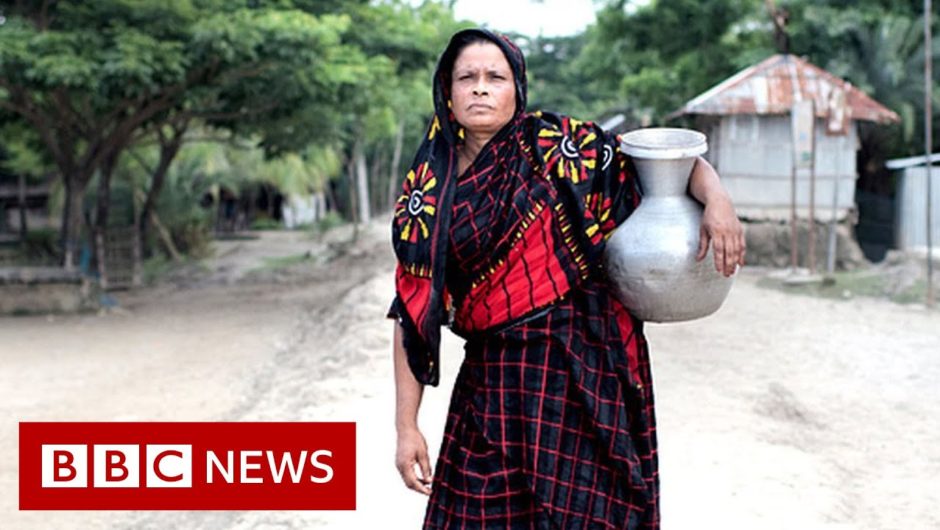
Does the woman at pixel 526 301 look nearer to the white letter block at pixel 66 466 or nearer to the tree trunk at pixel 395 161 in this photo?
the white letter block at pixel 66 466

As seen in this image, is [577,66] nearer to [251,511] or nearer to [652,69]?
[652,69]

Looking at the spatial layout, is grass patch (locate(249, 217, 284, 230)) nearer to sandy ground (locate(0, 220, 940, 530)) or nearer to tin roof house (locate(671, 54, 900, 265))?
sandy ground (locate(0, 220, 940, 530))

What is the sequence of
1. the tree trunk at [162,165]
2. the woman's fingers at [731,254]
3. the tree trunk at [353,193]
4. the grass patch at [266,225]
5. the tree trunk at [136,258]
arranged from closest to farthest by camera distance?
the woman's fingers at [731,254] → the tree trunk at [162,165] → the tree trunk at [136,258] → the tree trunk at [353,193] → the grass patch at [266,225]

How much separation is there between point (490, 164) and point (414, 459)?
70 centimetres

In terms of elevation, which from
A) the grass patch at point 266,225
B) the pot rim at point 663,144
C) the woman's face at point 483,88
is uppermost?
the woman's face at point 483,88

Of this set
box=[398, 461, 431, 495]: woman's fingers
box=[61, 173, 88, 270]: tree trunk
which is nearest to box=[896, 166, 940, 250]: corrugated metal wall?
box=[61, 173, 88, 270]: tree trunk

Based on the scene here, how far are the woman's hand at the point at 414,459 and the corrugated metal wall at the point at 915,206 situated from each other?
41.8 ft

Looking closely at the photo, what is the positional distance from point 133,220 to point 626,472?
66.7 feet

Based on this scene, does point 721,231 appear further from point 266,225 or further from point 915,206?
point 266,225

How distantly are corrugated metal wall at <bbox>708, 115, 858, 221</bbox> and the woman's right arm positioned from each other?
13011 mm

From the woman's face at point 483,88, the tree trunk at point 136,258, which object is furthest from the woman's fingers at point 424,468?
the tree trunk at point 136,258

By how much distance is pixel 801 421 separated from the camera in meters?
5.77

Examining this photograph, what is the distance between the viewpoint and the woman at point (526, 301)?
205cm

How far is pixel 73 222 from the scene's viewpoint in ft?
44.0
